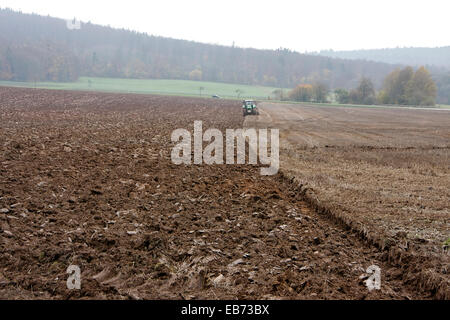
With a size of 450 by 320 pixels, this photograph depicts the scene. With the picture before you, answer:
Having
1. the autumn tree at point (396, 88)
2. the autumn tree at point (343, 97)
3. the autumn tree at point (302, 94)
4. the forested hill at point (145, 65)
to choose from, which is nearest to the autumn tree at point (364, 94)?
the autumn tree at point (343, 97)

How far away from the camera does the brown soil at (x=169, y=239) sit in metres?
5.31

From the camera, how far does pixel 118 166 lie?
474 inches

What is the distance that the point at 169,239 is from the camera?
6.86 metres

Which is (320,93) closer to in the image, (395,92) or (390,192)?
(395,92)

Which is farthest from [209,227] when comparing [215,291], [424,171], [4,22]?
[4,22]

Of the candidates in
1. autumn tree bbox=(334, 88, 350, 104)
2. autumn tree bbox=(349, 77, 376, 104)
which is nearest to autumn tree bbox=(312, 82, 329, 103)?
autumn tree bbox=(334, 88, 350, 104)

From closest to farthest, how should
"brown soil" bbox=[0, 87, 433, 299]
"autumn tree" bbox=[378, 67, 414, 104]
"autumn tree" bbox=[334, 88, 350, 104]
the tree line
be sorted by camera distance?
"brown soil" bbox=[0, 87, 433, 299], the tree line, "autumn tree" bbox=[378, 67, 414, 104], "autumn tree" bbox=[334, 88, 350, 104]
